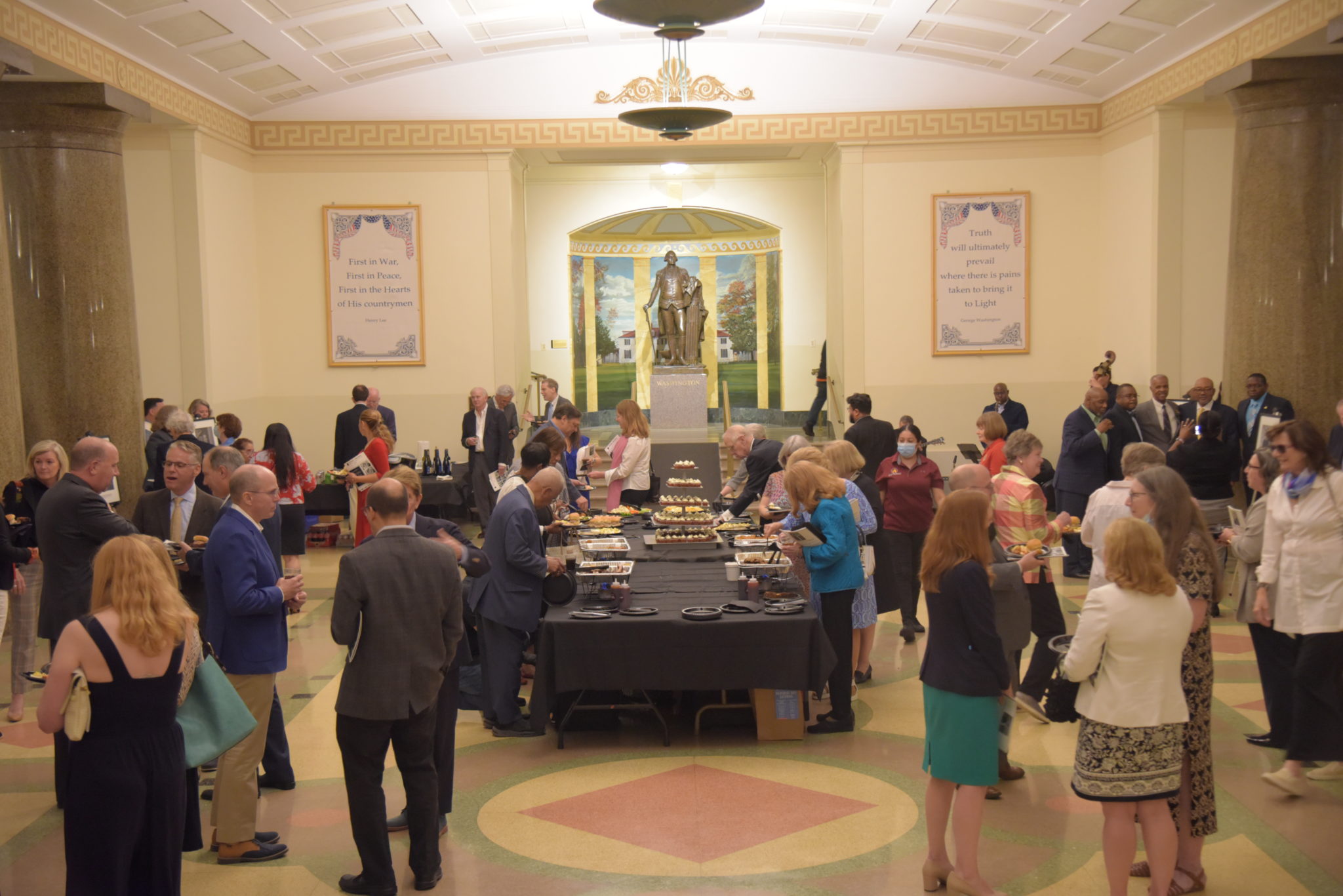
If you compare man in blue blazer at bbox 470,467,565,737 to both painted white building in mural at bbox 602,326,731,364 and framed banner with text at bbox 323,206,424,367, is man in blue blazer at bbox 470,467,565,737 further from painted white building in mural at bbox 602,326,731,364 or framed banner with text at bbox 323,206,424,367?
painted white building in mural at bbox 602,326,731,364

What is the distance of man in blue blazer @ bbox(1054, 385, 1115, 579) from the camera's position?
9.50 meters

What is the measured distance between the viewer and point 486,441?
12.3 meters

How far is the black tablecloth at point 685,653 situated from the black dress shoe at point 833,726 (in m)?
0.49

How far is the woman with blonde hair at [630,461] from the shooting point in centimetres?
904

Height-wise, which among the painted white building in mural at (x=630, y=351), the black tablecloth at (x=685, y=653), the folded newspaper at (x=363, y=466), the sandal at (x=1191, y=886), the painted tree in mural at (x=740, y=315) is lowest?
the sandal at (x=1191, y=886)

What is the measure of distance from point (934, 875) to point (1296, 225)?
7838 millimetres

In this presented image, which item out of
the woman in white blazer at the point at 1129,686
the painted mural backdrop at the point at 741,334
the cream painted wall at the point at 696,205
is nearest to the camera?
the woman in white blazer at the point at 1129,686

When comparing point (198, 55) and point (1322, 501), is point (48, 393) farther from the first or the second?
point (1322, 501)

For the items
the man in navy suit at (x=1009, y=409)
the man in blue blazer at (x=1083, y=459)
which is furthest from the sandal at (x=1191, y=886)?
the man in navy suit at (x=1009, y=409)

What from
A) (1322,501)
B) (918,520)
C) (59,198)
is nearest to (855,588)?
(918,520)

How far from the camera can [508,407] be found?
12.6 meters

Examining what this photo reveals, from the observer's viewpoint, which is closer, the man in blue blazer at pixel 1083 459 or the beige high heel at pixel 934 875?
the beige high heel at pixel 934 875

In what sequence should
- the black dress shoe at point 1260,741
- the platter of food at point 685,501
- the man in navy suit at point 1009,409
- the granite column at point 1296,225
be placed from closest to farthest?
1. the black dress shoe at point 1260,741
2. the platter of food at point 685,501
3. the granite column at point 1296,225
4. the man in navy suit at point 1009,409

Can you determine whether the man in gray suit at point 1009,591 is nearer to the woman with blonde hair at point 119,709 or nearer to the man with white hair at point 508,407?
the woman with blonde hair at point 119,709
